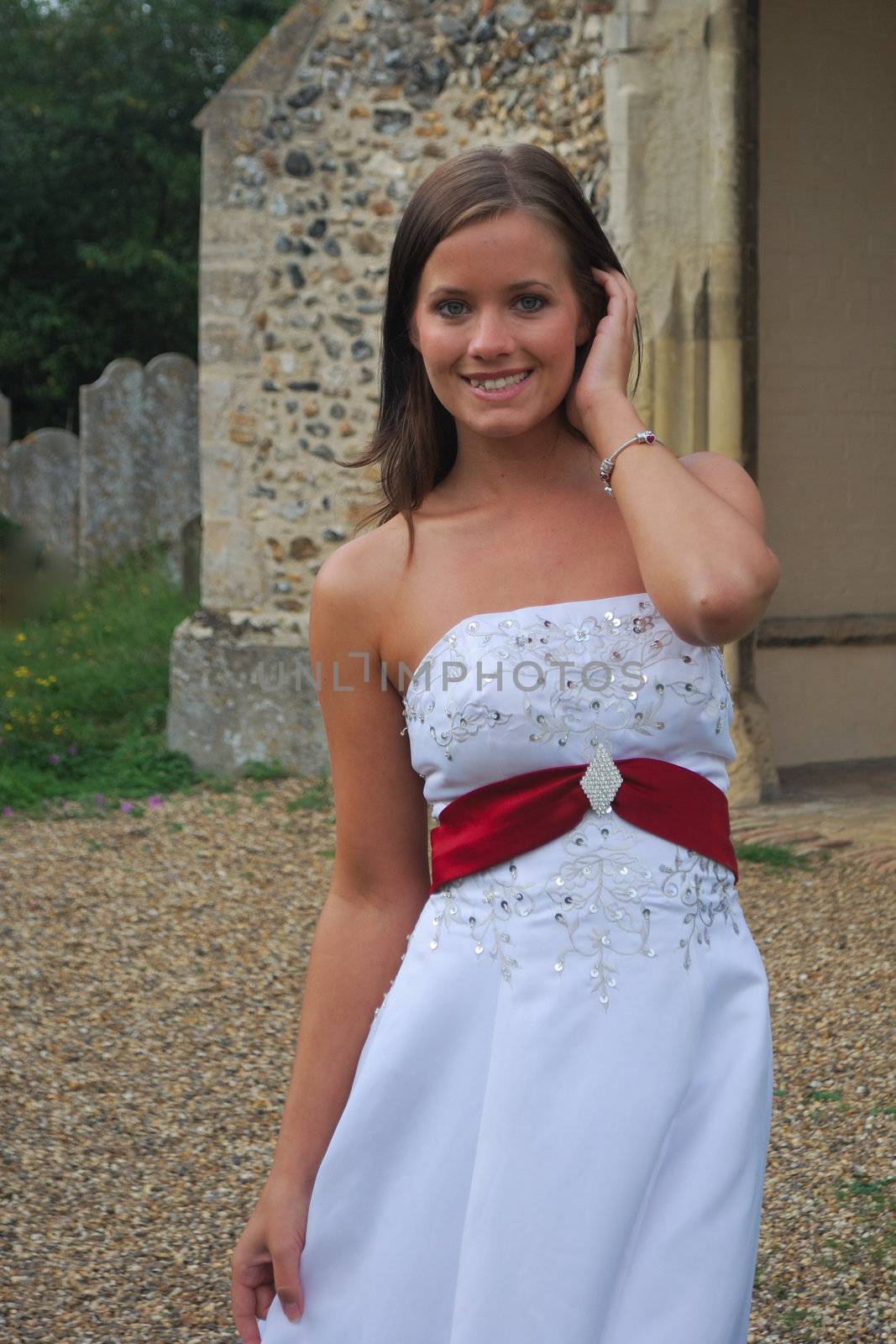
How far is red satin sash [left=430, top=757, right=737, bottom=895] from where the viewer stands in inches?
56.4

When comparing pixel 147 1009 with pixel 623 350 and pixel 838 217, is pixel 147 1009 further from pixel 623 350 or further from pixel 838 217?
pixel 838 217

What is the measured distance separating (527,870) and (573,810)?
7 centimetres

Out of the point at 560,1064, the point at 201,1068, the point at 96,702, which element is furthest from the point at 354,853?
the point at 96,702

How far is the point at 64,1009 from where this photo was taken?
4.64 metres

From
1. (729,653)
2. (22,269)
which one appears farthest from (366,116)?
(22,269)

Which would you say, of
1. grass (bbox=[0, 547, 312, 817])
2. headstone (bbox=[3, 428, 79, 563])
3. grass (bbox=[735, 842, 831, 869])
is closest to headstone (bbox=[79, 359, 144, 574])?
headstone (bbox=[3, 428, 79, 563])

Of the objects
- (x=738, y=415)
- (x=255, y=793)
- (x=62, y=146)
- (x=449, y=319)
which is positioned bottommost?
(x=255, y=793)

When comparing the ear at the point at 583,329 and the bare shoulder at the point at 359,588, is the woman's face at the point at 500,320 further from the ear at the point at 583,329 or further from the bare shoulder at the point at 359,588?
the bare shoulder at the point at 359,588

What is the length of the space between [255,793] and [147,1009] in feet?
7.54

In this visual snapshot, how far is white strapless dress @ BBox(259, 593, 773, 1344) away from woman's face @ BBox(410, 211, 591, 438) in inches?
8.7

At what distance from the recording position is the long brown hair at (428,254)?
1.51m

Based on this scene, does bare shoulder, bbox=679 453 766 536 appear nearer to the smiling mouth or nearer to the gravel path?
the smiling mouth

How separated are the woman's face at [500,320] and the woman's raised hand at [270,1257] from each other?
826 millimetres

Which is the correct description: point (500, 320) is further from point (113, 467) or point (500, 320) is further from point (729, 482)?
point (113, 467)
